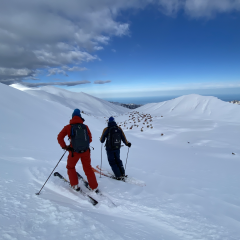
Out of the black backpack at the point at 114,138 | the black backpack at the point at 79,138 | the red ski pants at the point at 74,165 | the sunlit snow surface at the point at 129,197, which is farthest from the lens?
the black backpack at the point at 114,138

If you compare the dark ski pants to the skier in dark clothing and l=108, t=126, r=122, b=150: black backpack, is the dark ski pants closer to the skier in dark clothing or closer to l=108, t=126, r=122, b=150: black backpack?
the skier in dark clothing

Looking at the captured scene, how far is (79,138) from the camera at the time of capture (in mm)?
3688

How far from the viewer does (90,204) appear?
3346 mm

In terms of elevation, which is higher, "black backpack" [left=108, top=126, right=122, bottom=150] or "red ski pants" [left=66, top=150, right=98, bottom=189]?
"black backpack" [left=108, top=126, right=122, bottom=150]

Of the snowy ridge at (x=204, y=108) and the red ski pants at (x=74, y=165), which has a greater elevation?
the snowy ridge at (x=204, y=108)

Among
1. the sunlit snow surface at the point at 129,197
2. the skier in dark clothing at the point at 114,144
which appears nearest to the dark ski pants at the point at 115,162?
the skier in dark clothing at the point at 114,144

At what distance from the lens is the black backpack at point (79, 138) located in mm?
3674

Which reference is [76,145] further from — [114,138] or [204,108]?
[204,108]

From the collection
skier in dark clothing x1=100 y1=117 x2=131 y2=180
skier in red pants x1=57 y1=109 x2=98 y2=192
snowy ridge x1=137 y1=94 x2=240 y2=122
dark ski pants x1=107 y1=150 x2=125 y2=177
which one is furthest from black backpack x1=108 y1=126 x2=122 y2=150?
snowy ridge x1=137 y1=94 x2=240 y2=122

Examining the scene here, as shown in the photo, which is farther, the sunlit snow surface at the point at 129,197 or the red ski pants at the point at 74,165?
the red ski pants at the point at 74,165

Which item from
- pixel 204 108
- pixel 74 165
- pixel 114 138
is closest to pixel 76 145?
pixel 74 165

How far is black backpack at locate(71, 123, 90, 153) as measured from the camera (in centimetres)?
367

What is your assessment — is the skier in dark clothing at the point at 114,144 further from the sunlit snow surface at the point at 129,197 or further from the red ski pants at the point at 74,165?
the red ski pants at the point at 74,165

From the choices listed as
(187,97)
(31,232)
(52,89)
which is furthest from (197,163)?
(52,89)
